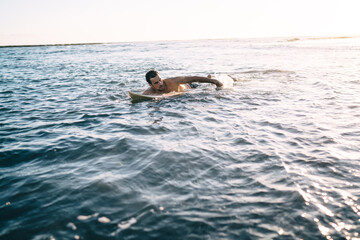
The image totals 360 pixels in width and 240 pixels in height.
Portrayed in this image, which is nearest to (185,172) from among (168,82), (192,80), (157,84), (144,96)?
(144,96)

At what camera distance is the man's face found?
8.99 m

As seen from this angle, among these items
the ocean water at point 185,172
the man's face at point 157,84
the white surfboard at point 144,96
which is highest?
the man's face at point 157,84

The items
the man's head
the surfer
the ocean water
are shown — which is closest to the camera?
the ocean water

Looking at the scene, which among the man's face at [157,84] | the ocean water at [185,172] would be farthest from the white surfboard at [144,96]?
the ocean water at [185,172]

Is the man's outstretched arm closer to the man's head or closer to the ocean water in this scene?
the man's head

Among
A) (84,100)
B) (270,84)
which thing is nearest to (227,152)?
(84,100)

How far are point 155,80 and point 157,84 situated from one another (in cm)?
26

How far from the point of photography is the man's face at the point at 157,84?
8.99m

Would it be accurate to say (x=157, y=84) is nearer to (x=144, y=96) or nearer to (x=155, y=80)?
(x=155, y=80)

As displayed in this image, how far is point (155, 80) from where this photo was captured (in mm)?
9031

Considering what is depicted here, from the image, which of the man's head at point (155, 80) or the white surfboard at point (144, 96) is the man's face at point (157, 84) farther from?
the white surfboard at point (144, 96)

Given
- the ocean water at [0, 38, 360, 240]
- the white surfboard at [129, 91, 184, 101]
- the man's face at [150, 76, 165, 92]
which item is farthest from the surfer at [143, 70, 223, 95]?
the ocean water at [0, 38, 360, 240]

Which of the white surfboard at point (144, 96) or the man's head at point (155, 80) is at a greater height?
the man's head at point (155, 80)

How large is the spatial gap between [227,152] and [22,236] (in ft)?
10.6
